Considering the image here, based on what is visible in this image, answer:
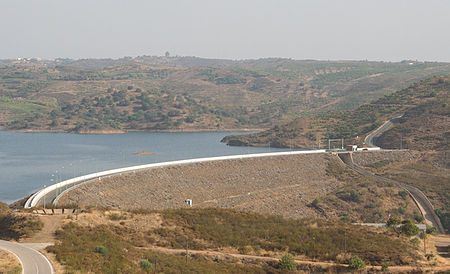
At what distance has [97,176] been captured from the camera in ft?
219

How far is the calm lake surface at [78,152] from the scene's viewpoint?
298 feet

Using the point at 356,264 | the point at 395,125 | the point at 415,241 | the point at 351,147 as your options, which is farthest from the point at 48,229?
the point at 395,125

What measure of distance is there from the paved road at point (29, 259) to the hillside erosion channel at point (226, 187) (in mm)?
21684

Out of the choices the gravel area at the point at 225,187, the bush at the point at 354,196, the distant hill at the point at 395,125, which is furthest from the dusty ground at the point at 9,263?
the distant hill at the point at 395,125

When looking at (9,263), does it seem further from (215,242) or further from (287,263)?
(287,263)

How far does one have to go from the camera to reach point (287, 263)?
3538 centimetres

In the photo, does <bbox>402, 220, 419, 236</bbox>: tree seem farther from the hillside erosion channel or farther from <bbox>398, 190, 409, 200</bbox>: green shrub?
<bbox>398, 190, 409, 200</bbox>: green shrub

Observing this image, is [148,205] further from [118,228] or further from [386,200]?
[386,200]

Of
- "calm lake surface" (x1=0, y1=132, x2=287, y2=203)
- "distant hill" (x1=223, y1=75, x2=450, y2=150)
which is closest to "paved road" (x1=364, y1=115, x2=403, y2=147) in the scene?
"distant hill" (x1=223, y1=75, x2=450, y2=150)

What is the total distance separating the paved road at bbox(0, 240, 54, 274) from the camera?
2669 cm

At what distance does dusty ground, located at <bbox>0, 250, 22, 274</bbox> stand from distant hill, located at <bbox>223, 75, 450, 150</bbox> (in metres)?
89.6

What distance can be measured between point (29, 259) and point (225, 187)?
164 ft

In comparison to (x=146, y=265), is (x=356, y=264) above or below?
below

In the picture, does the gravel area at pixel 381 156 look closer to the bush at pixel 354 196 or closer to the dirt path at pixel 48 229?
the bush at pixel 354 196
